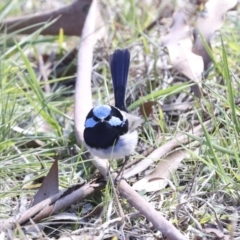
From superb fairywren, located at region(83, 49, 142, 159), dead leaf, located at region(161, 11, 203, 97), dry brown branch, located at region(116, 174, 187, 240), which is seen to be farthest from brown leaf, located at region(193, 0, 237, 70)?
dry brown branch, located at region(116, 174, 187, 240)

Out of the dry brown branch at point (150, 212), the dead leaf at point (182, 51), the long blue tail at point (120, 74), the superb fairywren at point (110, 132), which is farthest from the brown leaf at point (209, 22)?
the dry brown branch at point (150, 212)

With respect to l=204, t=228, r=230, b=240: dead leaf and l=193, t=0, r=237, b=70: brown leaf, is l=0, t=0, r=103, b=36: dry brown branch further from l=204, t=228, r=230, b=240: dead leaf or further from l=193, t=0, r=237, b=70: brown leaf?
l=204, t=228, r=230, b=240: dead leaf

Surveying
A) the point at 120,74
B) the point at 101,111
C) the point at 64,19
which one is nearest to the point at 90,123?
the point at 101,111

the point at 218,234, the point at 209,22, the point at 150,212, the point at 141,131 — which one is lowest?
the point at 141,131

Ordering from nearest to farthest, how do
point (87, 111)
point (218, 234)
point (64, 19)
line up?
point (218, 234) < point (87, 111) < point (64, 19)

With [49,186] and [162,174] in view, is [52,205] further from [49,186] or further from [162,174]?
[162,174]
